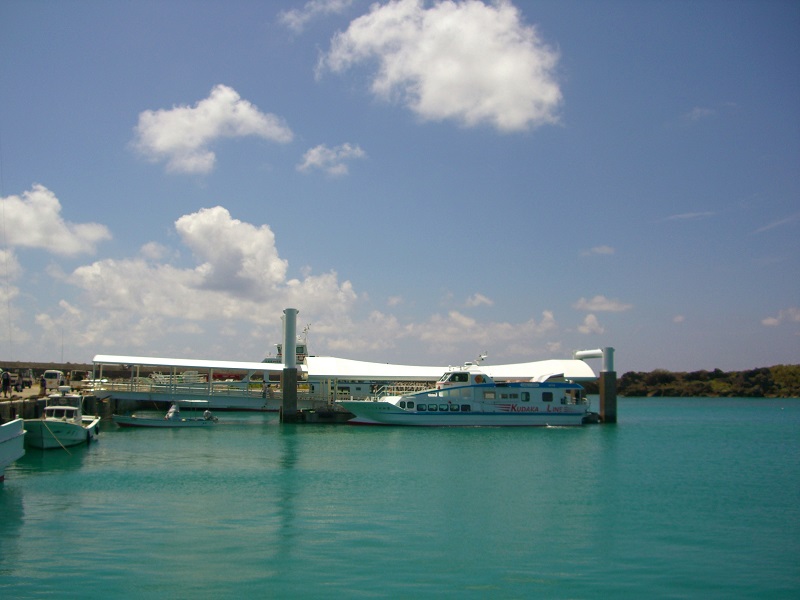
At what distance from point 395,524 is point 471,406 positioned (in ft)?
111

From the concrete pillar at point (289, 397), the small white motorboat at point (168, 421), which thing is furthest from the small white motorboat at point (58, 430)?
the concrete pillar at point (289, 397)

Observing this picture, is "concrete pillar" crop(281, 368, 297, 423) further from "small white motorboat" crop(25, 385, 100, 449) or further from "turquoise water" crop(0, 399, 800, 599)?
"small white motorboat" crop(25, 385, 100, 449)

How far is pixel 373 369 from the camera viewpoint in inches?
2694

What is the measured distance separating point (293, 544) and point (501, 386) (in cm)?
3850

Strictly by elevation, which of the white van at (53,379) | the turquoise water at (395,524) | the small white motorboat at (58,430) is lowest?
Result: the turquoise water at (395,524)

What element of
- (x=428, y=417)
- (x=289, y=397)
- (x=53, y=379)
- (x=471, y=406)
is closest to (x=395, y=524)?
(x=428, y=417)

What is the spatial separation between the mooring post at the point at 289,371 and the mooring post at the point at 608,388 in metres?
25.6

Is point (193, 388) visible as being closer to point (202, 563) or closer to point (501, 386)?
point (501, 386)

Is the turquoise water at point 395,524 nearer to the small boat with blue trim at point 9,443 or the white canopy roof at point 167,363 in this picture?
the small boat with blue trim at point 9,443

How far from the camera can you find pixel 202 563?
17172mm

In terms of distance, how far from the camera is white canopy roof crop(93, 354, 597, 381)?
60250 millimetres

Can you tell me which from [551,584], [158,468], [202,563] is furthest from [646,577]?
[158,468]

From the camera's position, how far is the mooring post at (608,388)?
6012 cm

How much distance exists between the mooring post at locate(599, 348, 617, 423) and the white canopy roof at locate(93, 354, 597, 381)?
13.4ft
